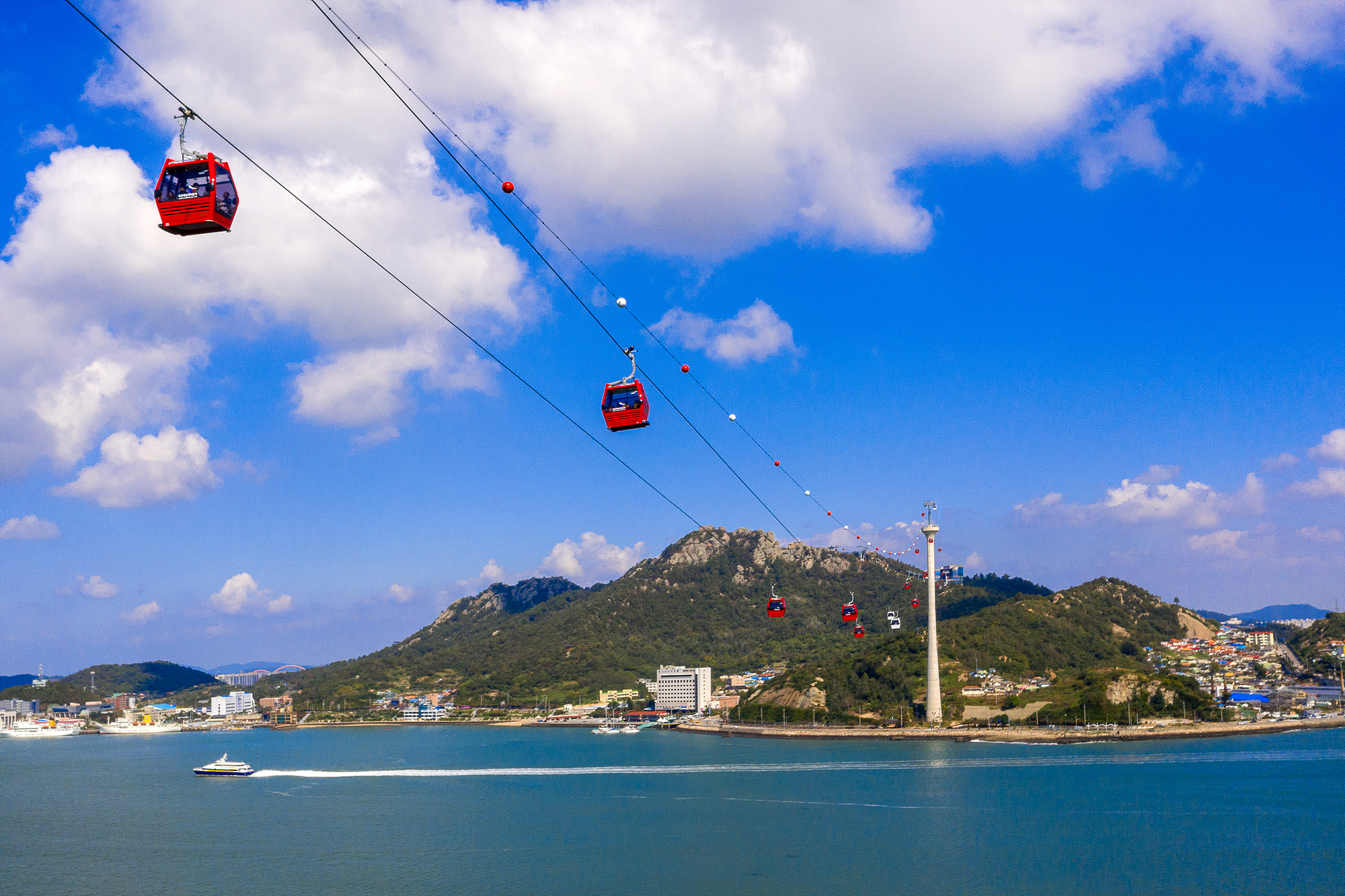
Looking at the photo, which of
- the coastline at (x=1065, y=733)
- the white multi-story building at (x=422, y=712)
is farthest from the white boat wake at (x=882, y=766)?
the white multi-story building at (x=422, y=712)

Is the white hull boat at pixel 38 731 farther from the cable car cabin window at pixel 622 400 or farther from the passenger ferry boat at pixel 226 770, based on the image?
the cable car cabin window at pixel 622 400

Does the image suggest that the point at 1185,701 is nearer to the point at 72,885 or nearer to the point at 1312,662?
the point at 1312,662

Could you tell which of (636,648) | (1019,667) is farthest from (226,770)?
(636,648)

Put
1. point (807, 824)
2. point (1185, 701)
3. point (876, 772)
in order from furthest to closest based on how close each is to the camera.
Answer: point (1185, 701) < point (876, 772) < point (807, 824)

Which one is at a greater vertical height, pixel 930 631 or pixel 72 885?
pixel 930 631

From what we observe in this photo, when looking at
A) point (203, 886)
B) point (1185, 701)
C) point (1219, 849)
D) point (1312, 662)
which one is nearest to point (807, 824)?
point (1219, 849)

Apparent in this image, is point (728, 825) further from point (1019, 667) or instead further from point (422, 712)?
point (422, 712)
